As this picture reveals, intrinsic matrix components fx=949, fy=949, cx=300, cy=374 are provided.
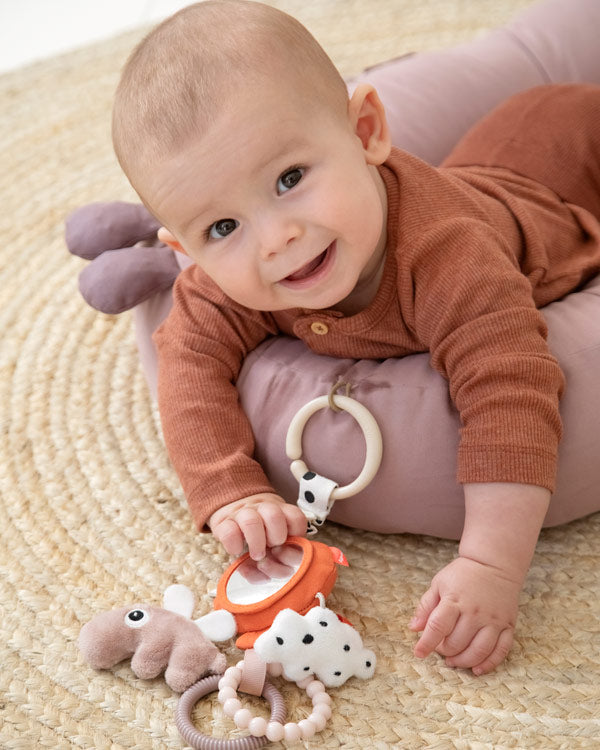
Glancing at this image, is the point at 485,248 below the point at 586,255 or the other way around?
the other way around

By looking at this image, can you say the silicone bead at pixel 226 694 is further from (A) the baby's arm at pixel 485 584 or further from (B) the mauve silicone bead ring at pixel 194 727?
(A) the baby's arm at pixel 485 584

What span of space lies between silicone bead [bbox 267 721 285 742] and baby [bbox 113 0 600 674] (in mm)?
147

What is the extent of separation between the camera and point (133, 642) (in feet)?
2.93

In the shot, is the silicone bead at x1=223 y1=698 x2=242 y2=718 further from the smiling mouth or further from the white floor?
the white floor

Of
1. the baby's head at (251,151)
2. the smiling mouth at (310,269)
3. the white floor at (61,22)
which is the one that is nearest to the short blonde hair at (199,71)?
the baby's head at (251,151)

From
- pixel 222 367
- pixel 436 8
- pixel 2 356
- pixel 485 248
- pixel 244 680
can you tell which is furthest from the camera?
pixel 436 8

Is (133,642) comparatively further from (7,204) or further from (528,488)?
(7,204)

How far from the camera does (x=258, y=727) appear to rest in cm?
80

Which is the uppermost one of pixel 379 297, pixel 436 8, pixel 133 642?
pixel 379 297

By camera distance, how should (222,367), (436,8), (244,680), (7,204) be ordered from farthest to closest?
(436,8), (7,204), (222,367), (244,680)

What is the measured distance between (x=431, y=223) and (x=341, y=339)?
0.16 metres

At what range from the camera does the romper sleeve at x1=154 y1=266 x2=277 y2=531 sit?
100cm

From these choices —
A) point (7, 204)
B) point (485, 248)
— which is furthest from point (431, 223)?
point (7, 204)

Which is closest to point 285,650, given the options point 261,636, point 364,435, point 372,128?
point 261,636
